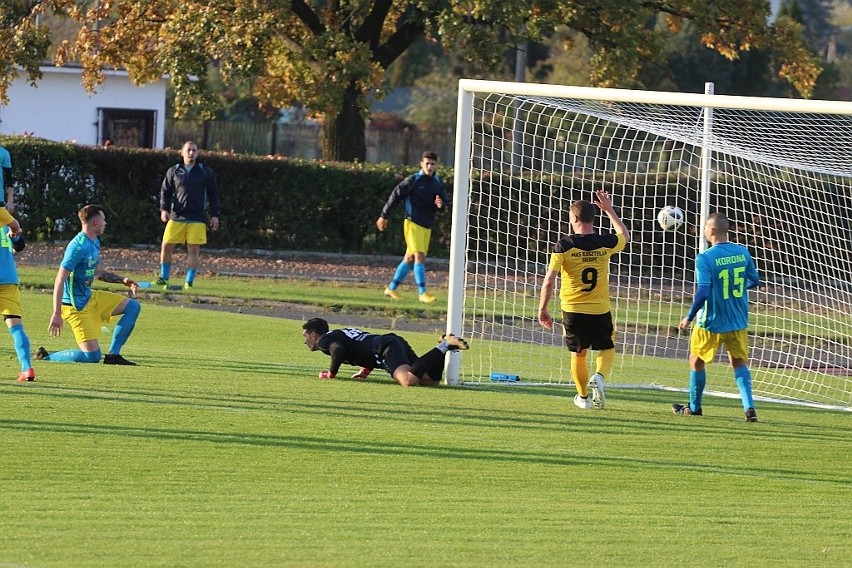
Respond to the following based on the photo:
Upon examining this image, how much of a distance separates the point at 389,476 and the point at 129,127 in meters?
30.2

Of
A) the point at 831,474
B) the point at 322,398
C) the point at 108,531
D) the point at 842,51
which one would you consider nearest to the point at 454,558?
the point at 108,531

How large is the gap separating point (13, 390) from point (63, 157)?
50.5 ft

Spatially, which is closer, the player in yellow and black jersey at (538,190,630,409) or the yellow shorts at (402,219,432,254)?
the player in yellow and black jersey at (538,190,630,409)

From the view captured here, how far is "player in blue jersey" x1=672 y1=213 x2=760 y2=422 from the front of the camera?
10375mm

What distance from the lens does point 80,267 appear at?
1129 centimetres

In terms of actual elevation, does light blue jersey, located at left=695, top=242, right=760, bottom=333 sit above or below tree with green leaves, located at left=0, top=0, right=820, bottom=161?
below

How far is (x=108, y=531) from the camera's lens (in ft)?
21.0

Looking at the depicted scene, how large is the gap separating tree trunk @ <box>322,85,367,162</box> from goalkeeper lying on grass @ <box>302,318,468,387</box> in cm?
1646

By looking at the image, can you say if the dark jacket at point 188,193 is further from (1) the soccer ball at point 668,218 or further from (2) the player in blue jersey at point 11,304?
(2) the player in blue jersey at point 11,304

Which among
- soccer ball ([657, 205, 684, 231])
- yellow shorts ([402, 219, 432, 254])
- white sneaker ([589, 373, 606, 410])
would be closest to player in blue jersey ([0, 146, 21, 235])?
white sneaker ([589, 373, 606, 410])

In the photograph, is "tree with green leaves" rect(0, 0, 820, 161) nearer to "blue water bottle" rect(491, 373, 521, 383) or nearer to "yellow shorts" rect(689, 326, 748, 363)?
"blue water bottle" rect(491, 373, 521, 383)

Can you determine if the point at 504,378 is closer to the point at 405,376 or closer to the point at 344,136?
the point at 405,376

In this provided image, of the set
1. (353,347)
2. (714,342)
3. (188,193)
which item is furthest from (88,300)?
(188,193)

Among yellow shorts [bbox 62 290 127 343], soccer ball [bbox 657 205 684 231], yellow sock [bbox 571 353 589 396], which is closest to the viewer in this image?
yellow sock [bbox 571 353 589 396]
